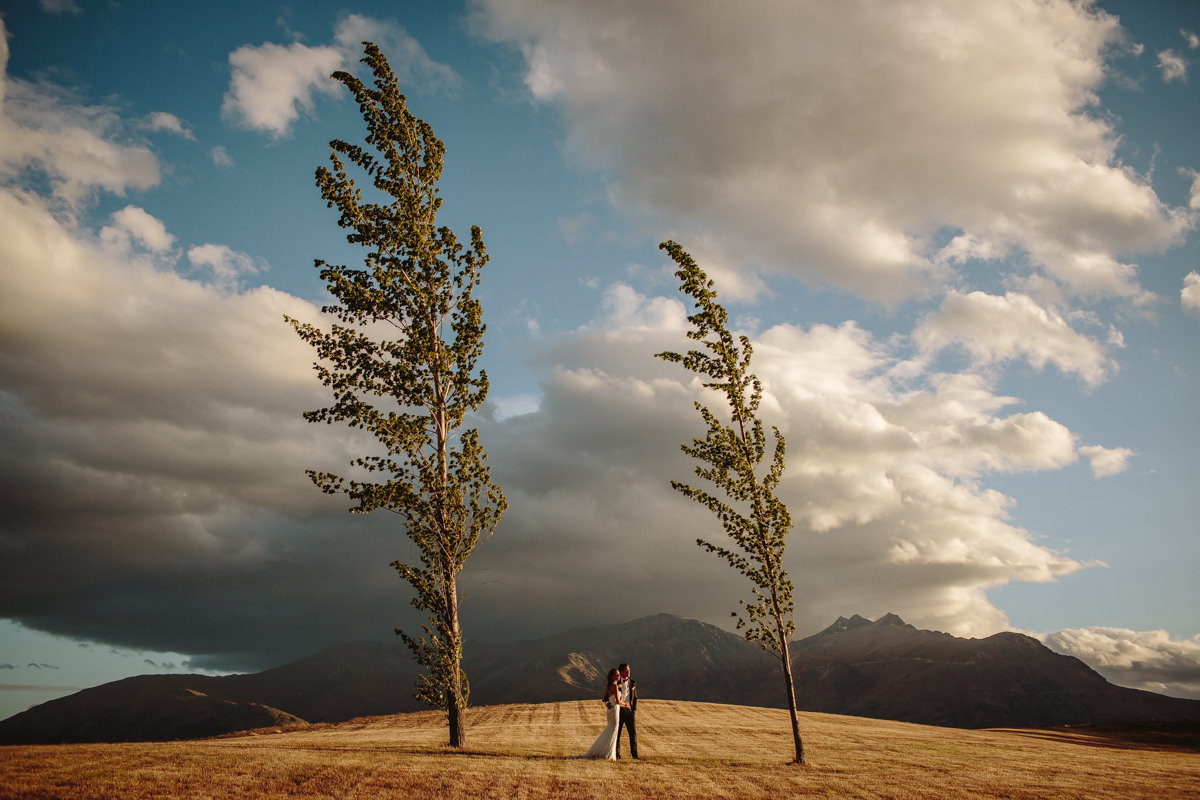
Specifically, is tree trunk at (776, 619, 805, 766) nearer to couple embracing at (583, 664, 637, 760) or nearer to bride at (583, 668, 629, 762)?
couple embracing at (583, 664, 637, 760)

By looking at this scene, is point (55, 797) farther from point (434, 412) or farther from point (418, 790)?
point (434, 412)

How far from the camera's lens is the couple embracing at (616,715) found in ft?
75.2

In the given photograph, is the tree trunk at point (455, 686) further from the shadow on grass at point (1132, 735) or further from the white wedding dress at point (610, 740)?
the shadow on grass at point (1132, 735)

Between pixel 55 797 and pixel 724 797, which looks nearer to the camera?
pixel 55 797

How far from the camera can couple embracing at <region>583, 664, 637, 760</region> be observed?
2291 cm

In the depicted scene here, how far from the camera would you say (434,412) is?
2739 centimetres

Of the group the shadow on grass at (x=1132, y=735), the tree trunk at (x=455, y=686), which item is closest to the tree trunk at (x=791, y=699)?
the tree trunk at (x=455, y=686)

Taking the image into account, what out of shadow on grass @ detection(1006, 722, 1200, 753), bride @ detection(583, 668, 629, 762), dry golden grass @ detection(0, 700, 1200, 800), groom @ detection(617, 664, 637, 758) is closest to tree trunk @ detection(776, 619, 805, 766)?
dry golden grass @ detection(0, 700, 1200, 800)

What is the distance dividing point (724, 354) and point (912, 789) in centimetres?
1641

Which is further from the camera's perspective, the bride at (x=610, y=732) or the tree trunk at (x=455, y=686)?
the tree trunk at (x=455, y=686)

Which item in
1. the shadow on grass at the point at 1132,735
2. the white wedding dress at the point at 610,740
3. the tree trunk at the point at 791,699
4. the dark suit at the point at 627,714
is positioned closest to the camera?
the white wedding dress at the point at 610,740

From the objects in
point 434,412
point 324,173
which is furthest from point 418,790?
point 324,173

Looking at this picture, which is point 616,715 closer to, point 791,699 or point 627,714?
point 627,714

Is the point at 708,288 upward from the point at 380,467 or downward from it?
upward
